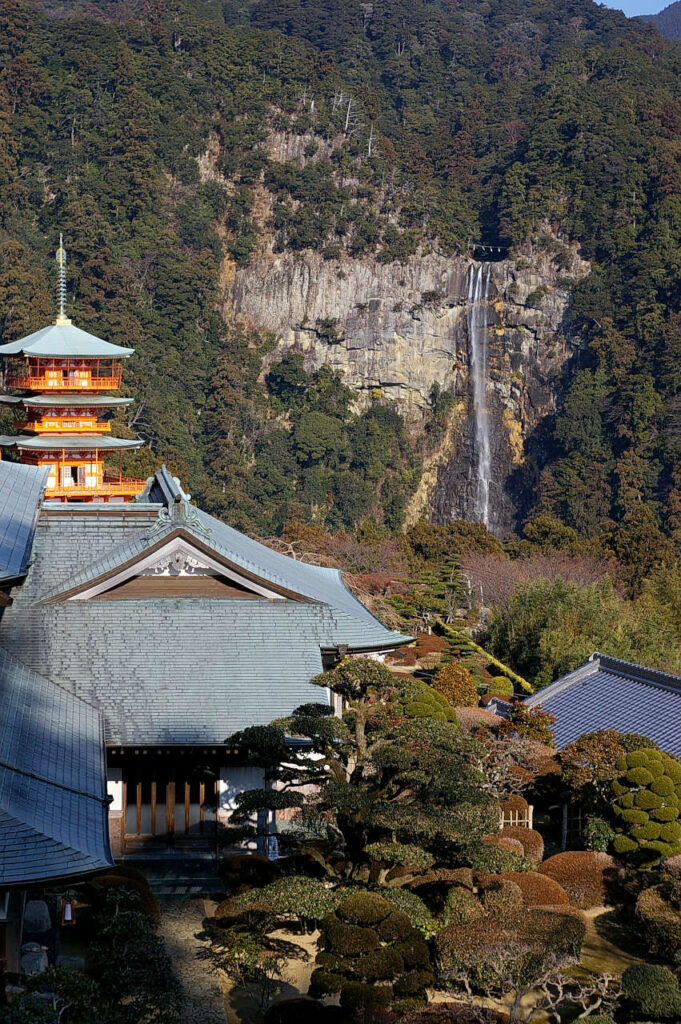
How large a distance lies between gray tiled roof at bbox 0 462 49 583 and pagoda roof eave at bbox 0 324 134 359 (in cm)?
1801

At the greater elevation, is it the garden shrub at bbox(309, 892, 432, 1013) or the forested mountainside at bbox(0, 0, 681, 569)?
the forested mountainside at bbox(0, 0, 681, 569)

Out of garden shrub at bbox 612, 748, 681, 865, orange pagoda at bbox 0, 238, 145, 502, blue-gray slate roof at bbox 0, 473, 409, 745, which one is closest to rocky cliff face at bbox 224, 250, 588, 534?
orange pagoda at bbox 0, 238, 145, 502

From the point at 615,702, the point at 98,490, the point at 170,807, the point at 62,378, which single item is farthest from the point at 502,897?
the point at 62,378

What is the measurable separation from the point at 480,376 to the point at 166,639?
67452mm

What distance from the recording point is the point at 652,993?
11.1 metres

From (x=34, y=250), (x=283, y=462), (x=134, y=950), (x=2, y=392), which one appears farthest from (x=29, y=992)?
(x=34, y=250)

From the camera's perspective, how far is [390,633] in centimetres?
1734

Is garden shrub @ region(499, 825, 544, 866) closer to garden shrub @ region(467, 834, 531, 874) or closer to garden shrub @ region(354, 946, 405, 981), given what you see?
garden shrub @ region(467, 834, 531, 874)

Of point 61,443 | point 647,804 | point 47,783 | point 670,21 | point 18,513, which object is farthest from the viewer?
point 670,21

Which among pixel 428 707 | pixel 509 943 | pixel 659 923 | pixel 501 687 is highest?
pixel 428 707

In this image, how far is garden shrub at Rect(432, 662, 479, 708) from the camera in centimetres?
2331

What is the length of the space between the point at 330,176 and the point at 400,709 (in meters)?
74.9

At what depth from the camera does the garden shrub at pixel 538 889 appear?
47.8ft

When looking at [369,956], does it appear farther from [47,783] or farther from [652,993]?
[47,783]
